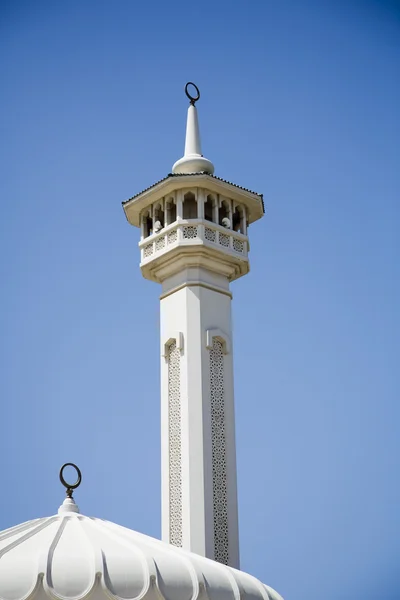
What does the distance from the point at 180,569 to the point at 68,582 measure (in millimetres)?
843

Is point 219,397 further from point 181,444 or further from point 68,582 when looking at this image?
point 68,582

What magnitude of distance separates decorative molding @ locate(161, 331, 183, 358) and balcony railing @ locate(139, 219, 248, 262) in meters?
1.09

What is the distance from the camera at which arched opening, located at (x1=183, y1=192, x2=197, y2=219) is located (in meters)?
13.4

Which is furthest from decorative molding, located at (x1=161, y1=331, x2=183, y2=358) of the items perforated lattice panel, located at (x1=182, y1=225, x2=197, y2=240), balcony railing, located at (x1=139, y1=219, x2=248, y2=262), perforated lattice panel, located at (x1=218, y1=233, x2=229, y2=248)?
perforated lattice panel, located at (x1=218, y1=233, x2=229, y2=248)

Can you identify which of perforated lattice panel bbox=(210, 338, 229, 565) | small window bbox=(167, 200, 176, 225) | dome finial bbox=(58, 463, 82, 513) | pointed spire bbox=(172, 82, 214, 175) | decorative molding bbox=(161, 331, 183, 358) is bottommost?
dome finial bbox=(58, 463, 82, 513)

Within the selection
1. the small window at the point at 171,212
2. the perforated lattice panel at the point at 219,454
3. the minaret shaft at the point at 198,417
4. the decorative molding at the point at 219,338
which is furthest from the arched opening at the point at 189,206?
the perforated lattice panel at the point at 219,454

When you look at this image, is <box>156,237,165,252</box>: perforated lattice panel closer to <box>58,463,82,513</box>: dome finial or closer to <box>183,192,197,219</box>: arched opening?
<box>183,192,197,219</box>: arched opening

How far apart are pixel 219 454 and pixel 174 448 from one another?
0.53 meters

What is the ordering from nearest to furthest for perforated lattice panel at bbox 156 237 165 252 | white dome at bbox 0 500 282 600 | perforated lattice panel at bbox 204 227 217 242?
white dome at bbox 0 500 282 600 → perforated lattice panel at bbox 204 227 217 242 → perforated lattice panel at bbox 156 237 165 252

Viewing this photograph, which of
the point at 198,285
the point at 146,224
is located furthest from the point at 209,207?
the point at 198,285

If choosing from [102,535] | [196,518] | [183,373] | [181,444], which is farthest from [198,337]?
[102,535]

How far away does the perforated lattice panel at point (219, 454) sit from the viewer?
1184cm

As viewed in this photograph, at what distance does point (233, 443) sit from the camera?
12492mm

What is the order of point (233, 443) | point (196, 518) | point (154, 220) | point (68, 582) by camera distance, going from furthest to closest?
point (154, 220) → point (233, 443) → point (196, 518) → point (68, 582)
